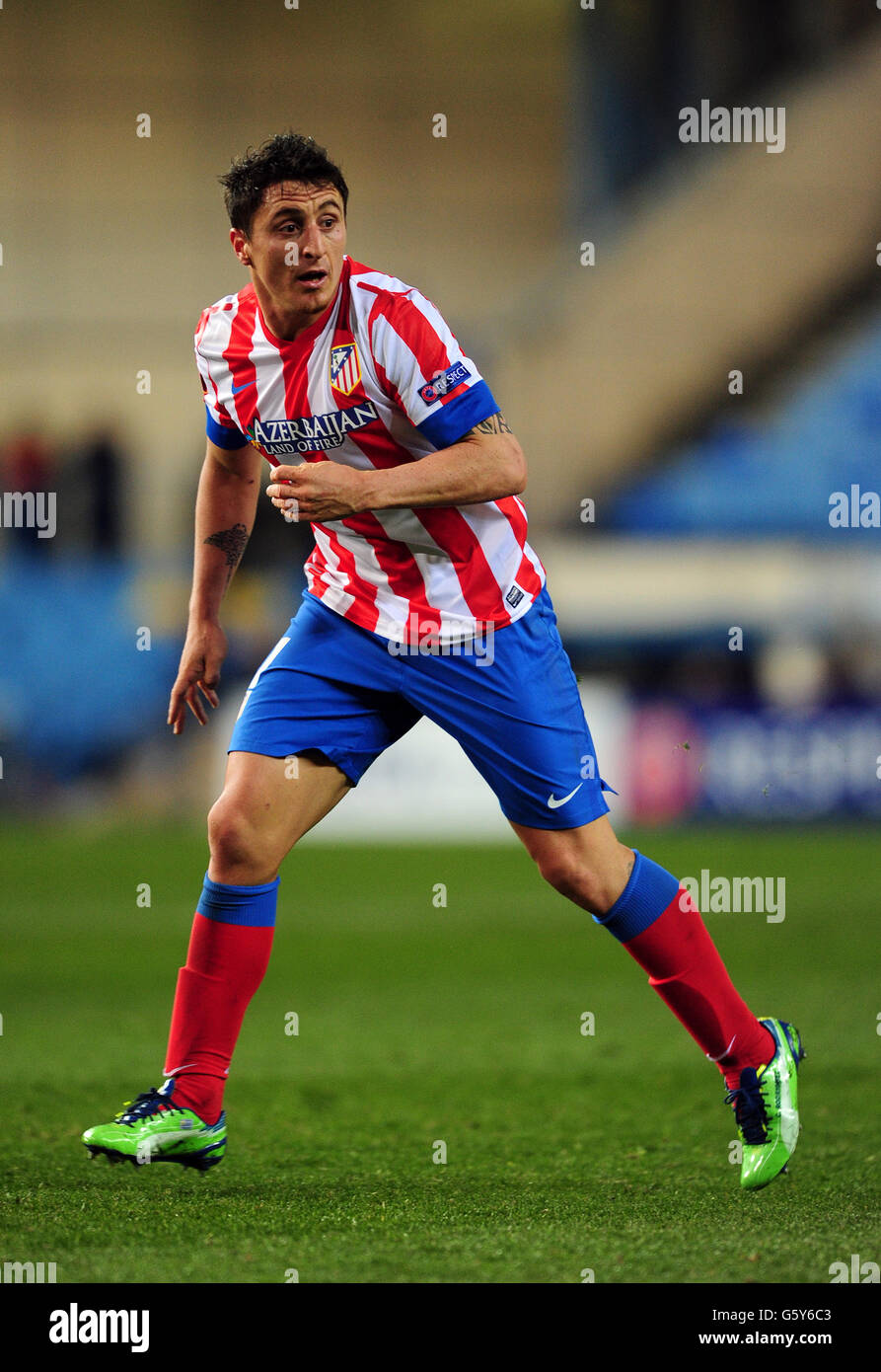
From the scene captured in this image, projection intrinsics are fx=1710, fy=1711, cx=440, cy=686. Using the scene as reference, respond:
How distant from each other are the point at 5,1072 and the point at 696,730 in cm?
938

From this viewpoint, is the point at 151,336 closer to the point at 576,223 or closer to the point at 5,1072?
the point at 576,223

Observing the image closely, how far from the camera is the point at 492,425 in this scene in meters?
3.72

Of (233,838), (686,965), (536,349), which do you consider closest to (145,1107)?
(233,838)

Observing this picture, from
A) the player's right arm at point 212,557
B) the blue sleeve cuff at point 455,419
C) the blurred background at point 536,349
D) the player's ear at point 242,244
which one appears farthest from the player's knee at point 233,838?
the blurred background at point 536,349

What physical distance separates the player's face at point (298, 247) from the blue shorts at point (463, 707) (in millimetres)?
728

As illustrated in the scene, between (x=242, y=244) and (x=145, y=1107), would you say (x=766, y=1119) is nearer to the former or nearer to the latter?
(x=145, y=1107)

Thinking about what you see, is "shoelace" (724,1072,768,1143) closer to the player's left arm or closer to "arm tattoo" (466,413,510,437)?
the player's left arm

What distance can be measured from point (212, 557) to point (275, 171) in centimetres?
102

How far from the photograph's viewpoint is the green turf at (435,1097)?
3.32 m

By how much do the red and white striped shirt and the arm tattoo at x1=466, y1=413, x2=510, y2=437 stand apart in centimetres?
2

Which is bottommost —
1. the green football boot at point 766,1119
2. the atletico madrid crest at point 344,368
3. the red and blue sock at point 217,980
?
the green football boot at point 766,1119

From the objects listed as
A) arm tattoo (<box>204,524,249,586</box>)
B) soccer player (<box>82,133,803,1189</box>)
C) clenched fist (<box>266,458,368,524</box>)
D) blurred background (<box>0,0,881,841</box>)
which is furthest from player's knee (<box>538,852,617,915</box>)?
blurred background (<box>0,0,881,841</box>)

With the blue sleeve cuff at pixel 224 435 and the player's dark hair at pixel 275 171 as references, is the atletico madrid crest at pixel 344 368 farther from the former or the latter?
the blue sleeve cuff at pixel 224 435

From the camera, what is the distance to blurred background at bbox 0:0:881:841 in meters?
15.2
